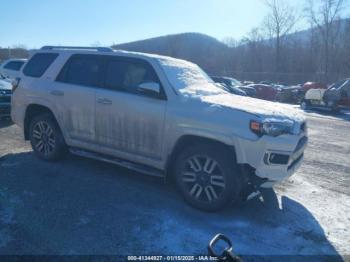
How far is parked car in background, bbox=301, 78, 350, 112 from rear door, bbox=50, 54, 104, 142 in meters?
16.7

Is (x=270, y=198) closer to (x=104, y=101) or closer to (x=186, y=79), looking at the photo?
(x=186, y=79)

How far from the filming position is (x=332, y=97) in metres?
19.9

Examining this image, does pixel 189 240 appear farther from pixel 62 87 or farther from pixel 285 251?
pixel 62 87

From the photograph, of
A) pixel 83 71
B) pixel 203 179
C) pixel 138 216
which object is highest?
pixel 83 71

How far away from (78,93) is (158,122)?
5.37ft

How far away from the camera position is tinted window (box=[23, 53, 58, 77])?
A: 657 centimetres

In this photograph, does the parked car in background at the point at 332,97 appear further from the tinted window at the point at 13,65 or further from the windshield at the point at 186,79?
the windshield at the point at 186,79

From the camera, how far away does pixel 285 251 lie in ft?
12.8

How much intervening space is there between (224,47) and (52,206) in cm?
7406

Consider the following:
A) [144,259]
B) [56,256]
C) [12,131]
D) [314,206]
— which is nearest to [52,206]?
[56,256]

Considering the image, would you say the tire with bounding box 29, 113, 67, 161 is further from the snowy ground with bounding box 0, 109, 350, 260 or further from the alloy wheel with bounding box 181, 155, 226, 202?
the alloy wheel with bounding box 181, 155, 226, 202

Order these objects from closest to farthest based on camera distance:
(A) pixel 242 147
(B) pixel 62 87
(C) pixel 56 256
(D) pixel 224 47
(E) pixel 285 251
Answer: (C) pixel 56 256
(E) pixel 285 251
(A) pixel 242 147
(B) pixel 62 87
(D) pixel 224 47

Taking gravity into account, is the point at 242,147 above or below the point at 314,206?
above

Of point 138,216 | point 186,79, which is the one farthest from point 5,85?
point 138,216
